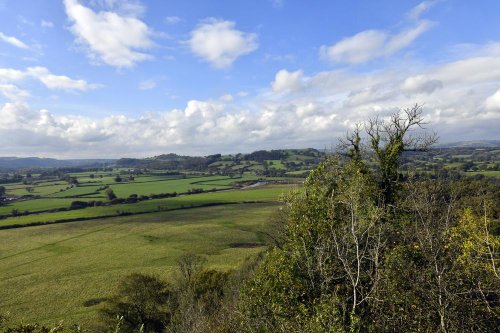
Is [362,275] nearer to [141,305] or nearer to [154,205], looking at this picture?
[141,305]

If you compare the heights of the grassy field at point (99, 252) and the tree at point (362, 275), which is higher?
the tree at point (362, 275)

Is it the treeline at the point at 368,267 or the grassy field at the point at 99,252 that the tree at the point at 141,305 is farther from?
the treeline at the point at 368,267

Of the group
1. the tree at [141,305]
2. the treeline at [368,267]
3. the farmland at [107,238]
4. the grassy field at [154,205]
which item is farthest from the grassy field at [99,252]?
the treeline at [368,267]

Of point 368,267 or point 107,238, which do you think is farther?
point 107,238

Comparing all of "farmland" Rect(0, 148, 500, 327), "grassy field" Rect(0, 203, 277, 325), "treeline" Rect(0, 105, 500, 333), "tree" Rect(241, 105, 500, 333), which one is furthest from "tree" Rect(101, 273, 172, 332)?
"tree" Rect(241, 105, 500, 333)

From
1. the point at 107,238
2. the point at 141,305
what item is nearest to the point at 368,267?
the point at 141,305

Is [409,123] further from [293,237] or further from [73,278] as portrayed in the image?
[73,278]

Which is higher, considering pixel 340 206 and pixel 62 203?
pixel 340 206

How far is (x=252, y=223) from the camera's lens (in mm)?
111312

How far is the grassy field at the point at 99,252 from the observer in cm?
5691

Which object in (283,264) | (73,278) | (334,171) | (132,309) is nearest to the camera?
(283,264)

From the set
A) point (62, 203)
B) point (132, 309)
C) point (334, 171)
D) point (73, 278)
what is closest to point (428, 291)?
point (334, 171)

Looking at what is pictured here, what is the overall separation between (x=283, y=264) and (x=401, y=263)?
21.2ft

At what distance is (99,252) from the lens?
85688mm
